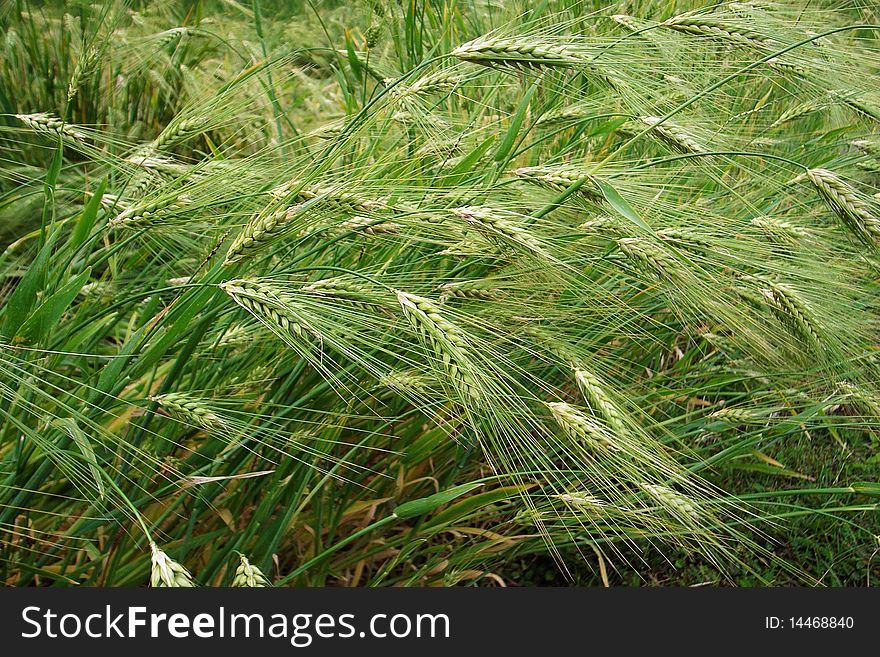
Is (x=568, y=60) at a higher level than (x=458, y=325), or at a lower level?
higher

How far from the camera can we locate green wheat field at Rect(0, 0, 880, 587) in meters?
1.13

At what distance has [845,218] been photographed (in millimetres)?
1384

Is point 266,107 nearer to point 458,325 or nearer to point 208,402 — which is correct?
point 208,402

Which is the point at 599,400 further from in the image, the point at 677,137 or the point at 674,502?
the point at 677,137

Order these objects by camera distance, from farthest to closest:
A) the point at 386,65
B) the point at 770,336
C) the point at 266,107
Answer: the point at 266,107 < the point at 386,65 < the point at 770,336

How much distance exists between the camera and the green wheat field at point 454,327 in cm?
113

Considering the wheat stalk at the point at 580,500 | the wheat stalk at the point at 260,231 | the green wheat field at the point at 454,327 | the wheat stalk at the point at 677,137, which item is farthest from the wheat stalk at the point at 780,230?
the wheat stalk at the point at 260,231

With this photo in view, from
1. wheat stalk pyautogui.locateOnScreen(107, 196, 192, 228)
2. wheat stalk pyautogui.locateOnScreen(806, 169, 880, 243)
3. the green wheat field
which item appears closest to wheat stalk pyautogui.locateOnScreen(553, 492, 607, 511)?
the green wheat field

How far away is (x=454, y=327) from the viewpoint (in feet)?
3.45

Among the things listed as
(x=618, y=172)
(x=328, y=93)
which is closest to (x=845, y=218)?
(x=618, y=172)

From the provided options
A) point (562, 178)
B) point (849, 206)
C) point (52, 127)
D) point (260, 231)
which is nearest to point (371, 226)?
point (260, 231)

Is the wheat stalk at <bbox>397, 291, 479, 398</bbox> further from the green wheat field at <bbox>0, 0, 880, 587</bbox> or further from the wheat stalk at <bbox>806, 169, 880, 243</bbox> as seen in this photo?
the wheat stalk at <bbox>806, 169, 880, 243</bbox>

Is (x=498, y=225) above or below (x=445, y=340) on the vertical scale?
above

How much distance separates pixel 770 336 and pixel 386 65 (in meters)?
1.27
